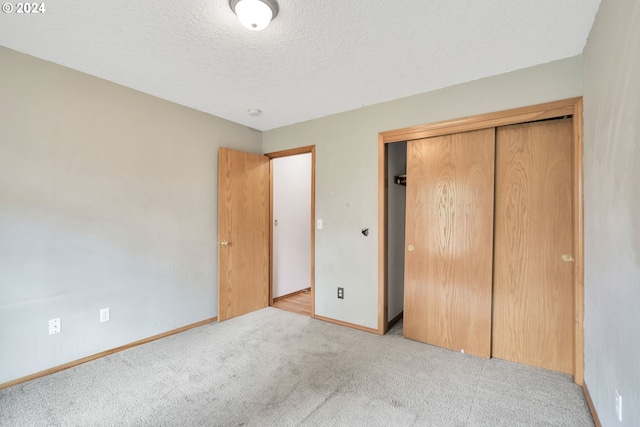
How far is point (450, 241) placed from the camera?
2566 mm

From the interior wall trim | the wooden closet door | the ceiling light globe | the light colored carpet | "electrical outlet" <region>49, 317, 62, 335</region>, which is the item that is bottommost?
the light colored carpet

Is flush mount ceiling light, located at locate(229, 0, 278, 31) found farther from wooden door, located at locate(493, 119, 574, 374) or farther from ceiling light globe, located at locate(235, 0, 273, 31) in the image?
wooden door, located at locate(493, 119, 574, 374)

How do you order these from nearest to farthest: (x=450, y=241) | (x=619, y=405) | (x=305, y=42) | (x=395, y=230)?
(x=619, y=405) → (x=305, y=42) → (x=450, y=241) → (x=395, y=230)

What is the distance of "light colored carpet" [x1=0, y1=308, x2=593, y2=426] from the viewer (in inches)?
66.4

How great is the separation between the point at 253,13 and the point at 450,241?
89.0 inches

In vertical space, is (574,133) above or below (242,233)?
above

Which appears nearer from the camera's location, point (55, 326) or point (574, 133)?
point (574, 133)

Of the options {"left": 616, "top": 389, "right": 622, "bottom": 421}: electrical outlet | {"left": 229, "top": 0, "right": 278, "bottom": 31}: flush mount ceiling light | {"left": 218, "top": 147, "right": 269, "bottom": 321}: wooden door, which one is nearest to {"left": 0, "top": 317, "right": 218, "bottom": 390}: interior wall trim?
{"left": 218, "top": 147, "right": 269, "bottom": 321}: wooden door

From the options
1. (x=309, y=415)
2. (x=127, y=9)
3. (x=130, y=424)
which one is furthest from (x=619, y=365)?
(x=127, y=9)

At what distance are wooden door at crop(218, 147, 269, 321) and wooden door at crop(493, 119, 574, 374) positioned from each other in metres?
2.60

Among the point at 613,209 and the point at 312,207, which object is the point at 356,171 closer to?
the point at 312,207

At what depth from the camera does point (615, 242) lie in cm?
134

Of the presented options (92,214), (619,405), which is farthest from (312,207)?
(619,405)

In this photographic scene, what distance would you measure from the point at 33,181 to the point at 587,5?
3.64 m
